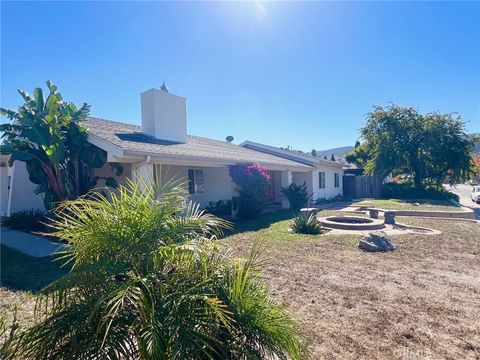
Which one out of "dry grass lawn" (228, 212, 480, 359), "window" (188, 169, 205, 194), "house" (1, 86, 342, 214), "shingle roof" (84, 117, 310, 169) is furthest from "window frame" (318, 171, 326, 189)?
"dry grass lawn" (228, 212, 480, 359)

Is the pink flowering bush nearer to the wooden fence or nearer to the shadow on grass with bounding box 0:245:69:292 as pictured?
the shadow on grass with bounding box 0:245:69:292

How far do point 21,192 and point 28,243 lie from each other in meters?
5.12

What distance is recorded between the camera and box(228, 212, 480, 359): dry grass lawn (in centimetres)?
350

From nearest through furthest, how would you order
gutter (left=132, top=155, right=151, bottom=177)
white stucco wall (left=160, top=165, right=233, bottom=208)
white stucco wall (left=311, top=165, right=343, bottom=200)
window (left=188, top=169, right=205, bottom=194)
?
gutter (left=132, top=155, right=151, bottom=177), window (left=188, top=169, right=205, bottom=194), white stucco wall (left=160, top=165, right=233, bottom=208), white stucco wall (left=311, top=165, right=343, bottom=200)

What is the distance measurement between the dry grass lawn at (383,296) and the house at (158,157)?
432 cm

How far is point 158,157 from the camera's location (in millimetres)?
10117

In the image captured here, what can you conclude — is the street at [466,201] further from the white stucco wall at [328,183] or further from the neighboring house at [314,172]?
the neighboring house at [314,172]

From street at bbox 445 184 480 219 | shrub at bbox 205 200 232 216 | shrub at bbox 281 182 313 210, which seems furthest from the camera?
street at bbox 445 184 480 219

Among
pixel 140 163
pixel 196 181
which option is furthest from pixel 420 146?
pixel 140 163

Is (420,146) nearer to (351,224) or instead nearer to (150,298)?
(351,224)

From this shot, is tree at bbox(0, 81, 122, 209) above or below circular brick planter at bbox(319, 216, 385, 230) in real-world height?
above

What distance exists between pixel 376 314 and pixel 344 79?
14.3 meters

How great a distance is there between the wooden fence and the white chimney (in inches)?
771

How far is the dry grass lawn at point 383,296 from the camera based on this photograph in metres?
3.50
